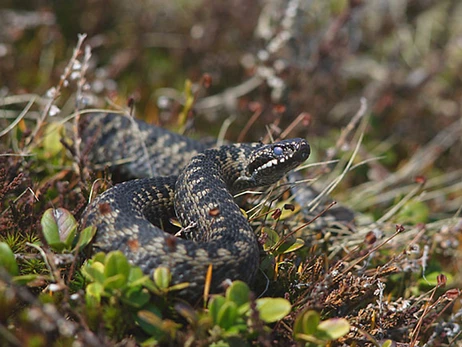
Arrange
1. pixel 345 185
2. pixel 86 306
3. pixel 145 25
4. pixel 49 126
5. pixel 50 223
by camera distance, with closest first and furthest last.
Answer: pixel 86 306 → pixel 50 223 → pixel 49 126 → pixel 345 185 → pixel 145 25

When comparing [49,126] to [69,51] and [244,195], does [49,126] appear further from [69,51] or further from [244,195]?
[69,51]

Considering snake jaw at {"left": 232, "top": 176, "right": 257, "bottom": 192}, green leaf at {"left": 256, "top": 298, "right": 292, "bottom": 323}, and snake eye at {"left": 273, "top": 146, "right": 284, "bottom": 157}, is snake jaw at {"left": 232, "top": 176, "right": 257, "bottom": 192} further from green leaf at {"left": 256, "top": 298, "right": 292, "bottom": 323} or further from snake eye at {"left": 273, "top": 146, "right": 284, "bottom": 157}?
green leaf at {"left": 256, "top": 298, "right": 292, "bottom": 323}

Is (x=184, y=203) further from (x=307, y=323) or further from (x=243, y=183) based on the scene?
(x=307, y=323)

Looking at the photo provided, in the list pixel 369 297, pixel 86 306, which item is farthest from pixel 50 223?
pixel 369 297

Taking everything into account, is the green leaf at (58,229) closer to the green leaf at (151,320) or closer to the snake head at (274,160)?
the green leaf at (151,320)

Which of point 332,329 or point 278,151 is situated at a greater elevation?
point 278,151

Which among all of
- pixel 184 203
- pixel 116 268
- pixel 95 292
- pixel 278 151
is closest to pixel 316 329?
pixel 116 268
